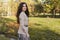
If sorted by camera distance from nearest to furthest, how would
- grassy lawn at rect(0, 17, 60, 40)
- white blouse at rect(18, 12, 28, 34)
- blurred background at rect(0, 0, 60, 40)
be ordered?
white blouse at rect(18, 12, 28, 34) < grassy lawn at rect(0, 17, 60, 40) < blurred background at rect(0, 0, 60, 40)

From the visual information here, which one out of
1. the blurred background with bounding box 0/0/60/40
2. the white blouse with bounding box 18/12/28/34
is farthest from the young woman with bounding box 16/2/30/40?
the blurred background with bounding box 0/0/60/40

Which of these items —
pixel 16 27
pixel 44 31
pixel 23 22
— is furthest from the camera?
pixel 16 27

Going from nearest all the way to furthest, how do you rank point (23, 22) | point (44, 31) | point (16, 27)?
point (23, 22) < point (44, 31) < point (16, 27)

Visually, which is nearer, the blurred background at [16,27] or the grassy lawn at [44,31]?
the grassy lawn at [44,31]

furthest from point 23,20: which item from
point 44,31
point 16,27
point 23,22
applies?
point 16,27

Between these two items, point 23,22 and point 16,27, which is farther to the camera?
point 16,27

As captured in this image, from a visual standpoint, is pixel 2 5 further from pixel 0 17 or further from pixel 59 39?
pixel 59 39

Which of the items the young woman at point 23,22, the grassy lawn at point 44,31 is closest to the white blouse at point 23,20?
the young woman at point 23,22

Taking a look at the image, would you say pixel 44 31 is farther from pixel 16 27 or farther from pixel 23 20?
pixel 23 20

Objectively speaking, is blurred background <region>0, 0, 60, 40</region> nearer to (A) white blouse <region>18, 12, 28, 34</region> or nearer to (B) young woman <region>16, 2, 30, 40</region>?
(B) young woman <region>16, 2, 30, 40</region>

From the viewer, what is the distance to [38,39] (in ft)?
40.2

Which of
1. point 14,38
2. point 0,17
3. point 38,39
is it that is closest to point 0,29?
point 14,38

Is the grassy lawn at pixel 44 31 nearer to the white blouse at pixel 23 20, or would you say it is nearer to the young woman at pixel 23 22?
the young woman at pixel 23 22

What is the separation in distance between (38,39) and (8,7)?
7.97 meters
